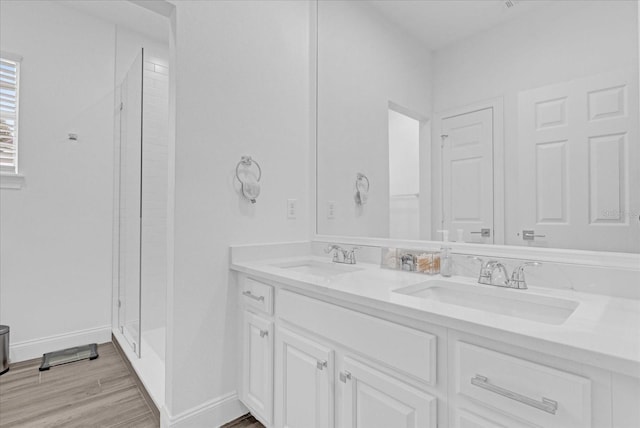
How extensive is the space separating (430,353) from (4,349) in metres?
2.94

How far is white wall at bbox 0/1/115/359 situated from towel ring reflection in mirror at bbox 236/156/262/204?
1784 millimetres

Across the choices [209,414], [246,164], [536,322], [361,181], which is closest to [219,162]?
[246,164]

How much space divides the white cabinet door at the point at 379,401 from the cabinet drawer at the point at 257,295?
513 mm

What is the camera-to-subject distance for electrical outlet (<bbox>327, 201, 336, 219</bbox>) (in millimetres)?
2100

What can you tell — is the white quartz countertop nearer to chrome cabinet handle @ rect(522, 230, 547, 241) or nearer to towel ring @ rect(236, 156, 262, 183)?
chrome cabinet handle @ rect(522, 230, 547, 241)

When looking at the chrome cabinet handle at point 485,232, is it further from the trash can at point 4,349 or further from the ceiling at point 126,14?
the trash can at point 4,349

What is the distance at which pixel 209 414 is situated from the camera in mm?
1655

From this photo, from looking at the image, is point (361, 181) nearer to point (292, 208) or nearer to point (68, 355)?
point (292, 208)

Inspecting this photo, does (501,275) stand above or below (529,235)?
below

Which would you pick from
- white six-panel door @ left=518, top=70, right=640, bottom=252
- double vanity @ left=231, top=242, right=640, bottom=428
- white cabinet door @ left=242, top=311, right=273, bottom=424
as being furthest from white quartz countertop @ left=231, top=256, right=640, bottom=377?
white cabinet door @ left=242, top=311, right=273, bottom=424

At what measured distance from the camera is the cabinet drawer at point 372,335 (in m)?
0.90

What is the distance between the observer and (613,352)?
620 mm

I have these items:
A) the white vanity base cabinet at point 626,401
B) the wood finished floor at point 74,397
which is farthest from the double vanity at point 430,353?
the wood finished floor at point 74,397

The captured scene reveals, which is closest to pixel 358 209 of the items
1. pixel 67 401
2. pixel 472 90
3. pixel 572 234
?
pixel 472 90
